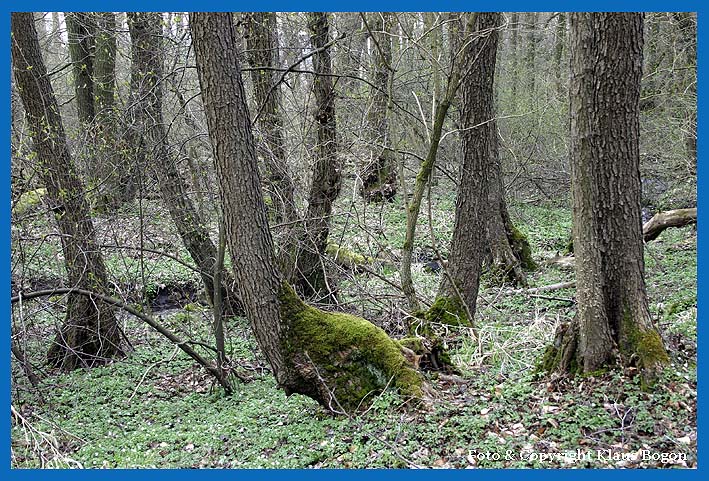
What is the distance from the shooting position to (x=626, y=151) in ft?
15.3

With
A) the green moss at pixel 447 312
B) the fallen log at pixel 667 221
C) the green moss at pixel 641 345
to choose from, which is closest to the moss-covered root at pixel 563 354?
the green moss at pixel 641 345

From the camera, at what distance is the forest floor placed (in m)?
4.36

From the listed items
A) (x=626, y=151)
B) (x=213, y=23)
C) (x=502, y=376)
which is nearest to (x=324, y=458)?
(x=502, y=376)

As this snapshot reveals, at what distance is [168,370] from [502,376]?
4.49m

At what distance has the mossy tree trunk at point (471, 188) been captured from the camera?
7.44m

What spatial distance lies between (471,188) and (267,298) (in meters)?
3.02

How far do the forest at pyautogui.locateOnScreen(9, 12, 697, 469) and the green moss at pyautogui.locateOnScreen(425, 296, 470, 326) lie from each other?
27 millimetres

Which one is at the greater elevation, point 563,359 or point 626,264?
point 626,264

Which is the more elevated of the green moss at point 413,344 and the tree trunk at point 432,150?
the tree trunk at point 432,150

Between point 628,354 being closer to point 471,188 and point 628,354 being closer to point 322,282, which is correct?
point 471,188

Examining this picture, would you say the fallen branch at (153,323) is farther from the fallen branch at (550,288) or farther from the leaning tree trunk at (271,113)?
the fallen branch at (550,288)

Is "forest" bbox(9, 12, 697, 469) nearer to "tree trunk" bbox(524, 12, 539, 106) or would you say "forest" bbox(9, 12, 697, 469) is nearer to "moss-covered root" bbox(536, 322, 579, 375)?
"moss-covered root" bbox(536, 322, 579, 375)

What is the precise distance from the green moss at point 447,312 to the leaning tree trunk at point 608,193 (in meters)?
2.40

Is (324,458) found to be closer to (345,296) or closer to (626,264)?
(626,264)
